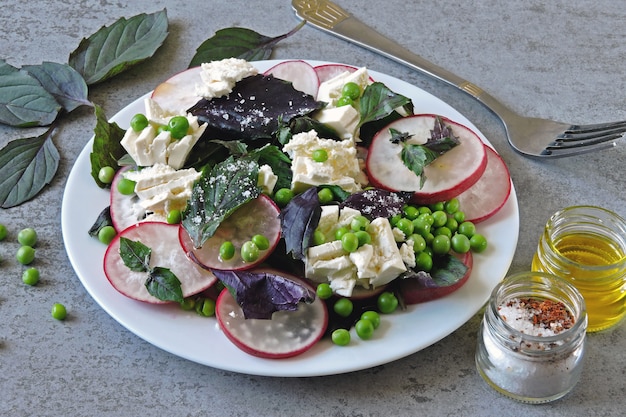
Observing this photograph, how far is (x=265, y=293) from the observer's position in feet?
8.32

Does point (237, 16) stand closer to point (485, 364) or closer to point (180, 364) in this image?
point (180, 364)

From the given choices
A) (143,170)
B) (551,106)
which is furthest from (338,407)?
(551,106)

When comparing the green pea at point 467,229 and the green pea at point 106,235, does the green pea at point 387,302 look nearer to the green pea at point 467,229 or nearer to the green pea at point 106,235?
the green pea at point 467,229

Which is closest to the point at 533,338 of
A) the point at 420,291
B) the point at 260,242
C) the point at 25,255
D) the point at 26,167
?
the point at 420,291

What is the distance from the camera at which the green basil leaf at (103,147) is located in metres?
3.09

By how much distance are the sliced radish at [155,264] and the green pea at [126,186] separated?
242 millimetres

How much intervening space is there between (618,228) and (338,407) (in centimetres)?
112

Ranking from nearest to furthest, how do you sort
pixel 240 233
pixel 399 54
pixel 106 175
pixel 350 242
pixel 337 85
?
pixel 350 242 < pixel 240 233 < pixel 106 175 < pixel 337 85 < pixel 399 54

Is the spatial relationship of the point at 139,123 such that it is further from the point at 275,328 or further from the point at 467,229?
the point at 467,229

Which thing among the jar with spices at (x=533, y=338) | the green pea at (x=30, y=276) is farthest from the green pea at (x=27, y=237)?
the jar with spices at (x=533, y=338)

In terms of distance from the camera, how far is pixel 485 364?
2.55m

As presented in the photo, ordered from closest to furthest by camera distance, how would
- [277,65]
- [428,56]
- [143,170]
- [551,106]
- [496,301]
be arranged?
[496,301] → [143,170] → [277,65] → [551,106] → [428,56]

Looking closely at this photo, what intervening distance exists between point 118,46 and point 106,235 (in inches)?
53.7

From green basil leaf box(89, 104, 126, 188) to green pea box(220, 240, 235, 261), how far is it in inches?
→ 27.9
